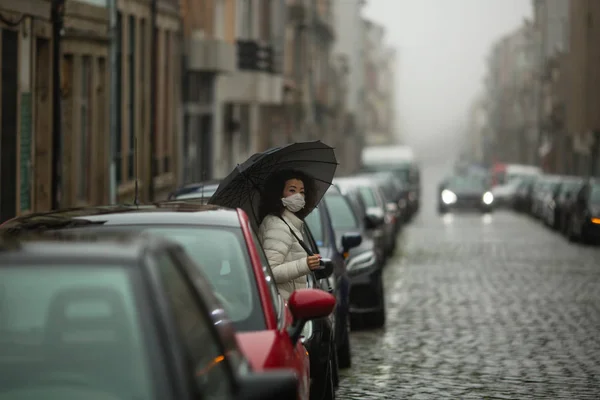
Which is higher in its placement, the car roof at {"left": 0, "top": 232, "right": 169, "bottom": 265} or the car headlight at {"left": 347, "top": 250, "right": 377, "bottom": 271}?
the car roof at {"left": 0, "top": 232, "right": 169, "bottom": 265}

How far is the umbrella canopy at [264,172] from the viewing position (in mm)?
10648

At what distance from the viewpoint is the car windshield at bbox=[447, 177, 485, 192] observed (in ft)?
204

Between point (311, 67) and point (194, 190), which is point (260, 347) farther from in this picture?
point (311, 67)

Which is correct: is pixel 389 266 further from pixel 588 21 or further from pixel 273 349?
pixel 588 21

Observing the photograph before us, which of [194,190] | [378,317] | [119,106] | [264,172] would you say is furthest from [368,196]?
[264,172]

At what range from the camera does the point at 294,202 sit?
10344 mm

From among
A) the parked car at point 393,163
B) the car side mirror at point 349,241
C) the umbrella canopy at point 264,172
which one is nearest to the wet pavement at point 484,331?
the car side mirror at point 349,241

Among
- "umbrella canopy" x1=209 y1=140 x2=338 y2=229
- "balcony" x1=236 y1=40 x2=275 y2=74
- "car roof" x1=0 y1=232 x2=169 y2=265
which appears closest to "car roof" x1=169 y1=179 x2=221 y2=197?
"umbrella canopy" x1=209 y1=140 x2=338 y2=229

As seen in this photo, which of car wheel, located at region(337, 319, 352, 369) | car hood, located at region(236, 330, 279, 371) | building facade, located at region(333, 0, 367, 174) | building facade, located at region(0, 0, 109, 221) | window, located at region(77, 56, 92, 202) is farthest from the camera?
building facade, located at region(333, 0, 367, 174)

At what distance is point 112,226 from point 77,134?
1811cm

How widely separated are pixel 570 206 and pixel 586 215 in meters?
3.17

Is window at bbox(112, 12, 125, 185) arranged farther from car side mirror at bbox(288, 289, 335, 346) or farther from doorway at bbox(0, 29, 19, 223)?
car side mirror at bbox(288, 289, 335, 346)

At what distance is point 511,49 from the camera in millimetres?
162375

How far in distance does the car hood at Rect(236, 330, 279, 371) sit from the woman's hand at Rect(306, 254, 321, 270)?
2.42 m
